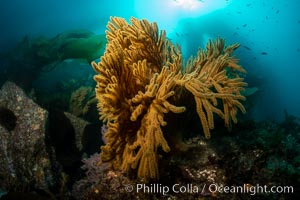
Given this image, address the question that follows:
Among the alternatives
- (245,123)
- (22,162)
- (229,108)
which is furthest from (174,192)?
(22,162)

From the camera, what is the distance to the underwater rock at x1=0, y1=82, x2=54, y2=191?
3.46m

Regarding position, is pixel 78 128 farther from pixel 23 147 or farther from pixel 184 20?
pixel 184 20

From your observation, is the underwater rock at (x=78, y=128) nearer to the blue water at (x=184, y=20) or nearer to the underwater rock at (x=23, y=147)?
the underwater rock at (x=23, y=147)

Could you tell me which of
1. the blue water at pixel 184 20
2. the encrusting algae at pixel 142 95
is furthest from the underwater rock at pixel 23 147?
the blue water at pixel 184 20

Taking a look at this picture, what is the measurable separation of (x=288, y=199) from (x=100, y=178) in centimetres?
252

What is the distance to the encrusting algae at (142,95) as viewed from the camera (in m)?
2.71

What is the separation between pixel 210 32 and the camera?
3309 centimetres

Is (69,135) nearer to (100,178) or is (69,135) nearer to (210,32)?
(100,178)

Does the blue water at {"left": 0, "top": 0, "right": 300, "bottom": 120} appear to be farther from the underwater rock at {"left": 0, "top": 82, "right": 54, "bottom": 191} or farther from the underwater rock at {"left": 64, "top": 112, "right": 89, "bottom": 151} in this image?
the underwater rock at {"left": 0, "top": 82, "right": 54, "bottom": 191}

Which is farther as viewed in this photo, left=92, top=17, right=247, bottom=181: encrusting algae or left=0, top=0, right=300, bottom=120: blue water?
left=0, top=0, right=300, bottom=120: blue water

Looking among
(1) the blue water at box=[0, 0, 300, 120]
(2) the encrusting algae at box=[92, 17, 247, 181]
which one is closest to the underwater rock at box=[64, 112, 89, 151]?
(2) the encrusting algae at box=[92, 17, 247, 181]

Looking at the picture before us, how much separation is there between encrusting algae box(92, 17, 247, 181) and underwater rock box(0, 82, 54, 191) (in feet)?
3.44

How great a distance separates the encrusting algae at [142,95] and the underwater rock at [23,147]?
3.44 feet

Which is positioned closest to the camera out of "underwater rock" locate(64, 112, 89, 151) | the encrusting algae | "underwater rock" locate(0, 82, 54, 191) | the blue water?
the encrusting algae
